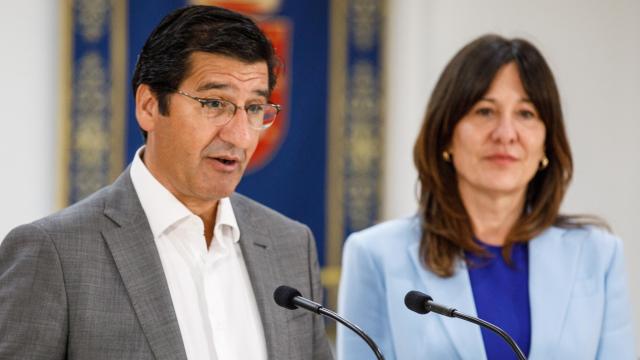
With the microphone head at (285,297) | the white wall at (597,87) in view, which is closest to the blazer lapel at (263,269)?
the microphone head at (285,297)

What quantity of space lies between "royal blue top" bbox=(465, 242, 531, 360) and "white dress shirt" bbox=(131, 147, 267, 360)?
687 millimetres

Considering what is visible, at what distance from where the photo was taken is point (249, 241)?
199 centimetres

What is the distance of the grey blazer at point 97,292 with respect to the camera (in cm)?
161

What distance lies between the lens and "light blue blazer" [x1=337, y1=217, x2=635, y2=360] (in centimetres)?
229

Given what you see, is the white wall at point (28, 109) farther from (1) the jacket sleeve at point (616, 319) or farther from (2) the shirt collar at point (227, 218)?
(1) the jacket sleeve at point (616, 319)

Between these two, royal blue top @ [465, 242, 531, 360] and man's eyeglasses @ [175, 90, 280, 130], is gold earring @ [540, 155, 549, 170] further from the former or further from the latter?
man's eyeglasses @ [175, 90, 280, 130]

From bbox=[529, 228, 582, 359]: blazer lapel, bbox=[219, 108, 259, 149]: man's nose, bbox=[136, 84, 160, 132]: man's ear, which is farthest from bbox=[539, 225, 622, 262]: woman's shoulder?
bbox=[136, 84, 160, 132]: man's ear

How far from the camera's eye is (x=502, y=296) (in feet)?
7.85

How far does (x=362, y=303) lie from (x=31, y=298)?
0.99 m

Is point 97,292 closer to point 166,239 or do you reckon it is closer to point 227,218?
point 166,239

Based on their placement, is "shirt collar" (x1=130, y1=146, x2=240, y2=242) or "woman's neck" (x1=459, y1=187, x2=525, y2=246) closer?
"shirt collar" (x1=130, y1=146, x2=240, y2=242)

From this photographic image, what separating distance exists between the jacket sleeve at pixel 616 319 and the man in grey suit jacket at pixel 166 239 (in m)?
0.77

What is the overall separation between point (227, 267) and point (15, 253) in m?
0.45

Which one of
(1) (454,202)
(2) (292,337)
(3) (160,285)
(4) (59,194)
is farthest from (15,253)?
(4) (59,194)
